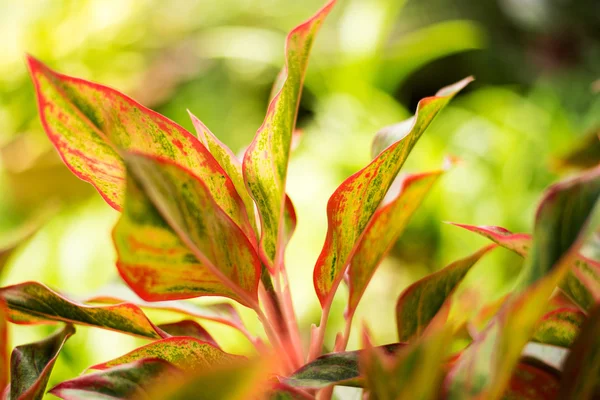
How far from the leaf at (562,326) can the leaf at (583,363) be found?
0.08m

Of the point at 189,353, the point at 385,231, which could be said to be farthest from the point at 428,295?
the point at 189,353

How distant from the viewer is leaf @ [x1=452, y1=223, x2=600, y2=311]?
0.86ft

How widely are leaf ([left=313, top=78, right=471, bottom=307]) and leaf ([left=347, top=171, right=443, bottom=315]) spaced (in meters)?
0.02

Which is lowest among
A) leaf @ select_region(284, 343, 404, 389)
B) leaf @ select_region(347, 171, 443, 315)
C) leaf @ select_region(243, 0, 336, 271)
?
leaf @ select_region(284, 343, 404, 389)

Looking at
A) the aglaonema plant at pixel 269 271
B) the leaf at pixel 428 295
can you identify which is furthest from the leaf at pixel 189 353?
the leaf at pixel 428 295

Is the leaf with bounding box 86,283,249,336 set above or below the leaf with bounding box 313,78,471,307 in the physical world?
below

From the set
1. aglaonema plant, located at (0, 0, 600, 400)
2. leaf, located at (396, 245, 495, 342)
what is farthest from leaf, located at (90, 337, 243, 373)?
leaf, located at (396, 245, 495, 342)

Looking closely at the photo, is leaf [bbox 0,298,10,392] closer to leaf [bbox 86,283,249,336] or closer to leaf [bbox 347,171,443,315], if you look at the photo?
leaf [bbox 86,283,249,336]

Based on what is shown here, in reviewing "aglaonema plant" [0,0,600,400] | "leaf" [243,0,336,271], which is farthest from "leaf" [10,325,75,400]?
"leaf" [243,0,336,271]

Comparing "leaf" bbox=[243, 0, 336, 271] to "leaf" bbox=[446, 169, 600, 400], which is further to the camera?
"leaf" bbox=[243, 0, 336, 271]

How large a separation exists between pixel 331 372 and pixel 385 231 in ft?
0.33

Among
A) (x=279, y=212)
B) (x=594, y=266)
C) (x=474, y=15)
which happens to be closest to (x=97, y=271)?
(x=279, y=212)

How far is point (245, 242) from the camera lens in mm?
274

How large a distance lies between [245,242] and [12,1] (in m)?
2.42
